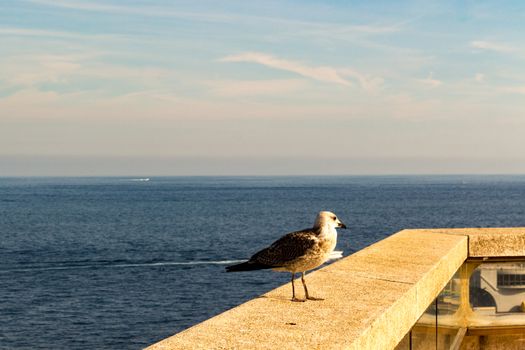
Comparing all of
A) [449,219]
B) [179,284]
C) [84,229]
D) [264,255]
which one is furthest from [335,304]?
[449,219]

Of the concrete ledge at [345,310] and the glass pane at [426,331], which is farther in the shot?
the glass pane at [426,331]

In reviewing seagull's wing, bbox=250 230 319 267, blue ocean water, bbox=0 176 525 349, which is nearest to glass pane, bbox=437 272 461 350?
seagull's wing, bbox=250 230 319 267

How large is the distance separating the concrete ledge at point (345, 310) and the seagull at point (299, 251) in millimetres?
273

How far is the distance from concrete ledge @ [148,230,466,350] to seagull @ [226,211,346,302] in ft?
0.90

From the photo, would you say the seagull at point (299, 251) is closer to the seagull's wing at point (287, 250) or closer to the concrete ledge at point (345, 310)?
the seagull's wing at point (287, 250)

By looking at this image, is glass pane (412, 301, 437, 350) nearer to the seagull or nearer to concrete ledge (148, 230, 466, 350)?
concrete ledge (148, 230, 466, 350)

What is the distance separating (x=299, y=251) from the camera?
554 cm

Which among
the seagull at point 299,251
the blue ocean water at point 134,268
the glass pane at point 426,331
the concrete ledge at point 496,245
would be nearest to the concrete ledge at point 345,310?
the glass pane at point 426,331

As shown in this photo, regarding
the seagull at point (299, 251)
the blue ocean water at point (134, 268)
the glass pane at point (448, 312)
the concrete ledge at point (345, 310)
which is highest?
the seagull at point (299, 251)

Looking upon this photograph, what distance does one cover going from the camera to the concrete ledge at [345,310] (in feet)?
13.4

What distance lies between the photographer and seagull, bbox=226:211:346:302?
5.54 metres

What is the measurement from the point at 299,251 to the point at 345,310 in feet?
2.36

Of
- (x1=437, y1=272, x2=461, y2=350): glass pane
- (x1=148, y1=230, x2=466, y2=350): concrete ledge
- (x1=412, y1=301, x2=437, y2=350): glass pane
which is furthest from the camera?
(x1=437, y1=272, x2=461, y2=350): glass pane

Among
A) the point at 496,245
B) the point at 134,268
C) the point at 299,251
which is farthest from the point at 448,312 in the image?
the point at 134,268
